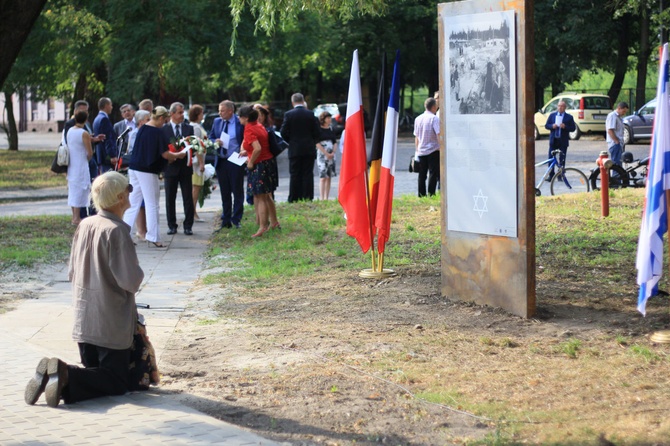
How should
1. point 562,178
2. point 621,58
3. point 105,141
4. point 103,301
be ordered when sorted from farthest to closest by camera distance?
point 621,58, point 562,178, point 105,141, point 103,301

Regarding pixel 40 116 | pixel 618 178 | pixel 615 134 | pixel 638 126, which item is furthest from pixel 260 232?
pixel 40 116

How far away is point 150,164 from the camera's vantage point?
13.5 meters

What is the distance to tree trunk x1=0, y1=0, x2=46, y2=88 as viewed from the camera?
6.13m

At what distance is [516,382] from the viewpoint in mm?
6465

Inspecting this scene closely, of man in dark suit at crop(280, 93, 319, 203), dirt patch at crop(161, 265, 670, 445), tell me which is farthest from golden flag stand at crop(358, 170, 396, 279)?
Result: man in dark suit at crop(280, 93, 319, 203)

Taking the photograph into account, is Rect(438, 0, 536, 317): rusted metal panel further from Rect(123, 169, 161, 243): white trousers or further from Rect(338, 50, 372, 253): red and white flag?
Rect(123, 169, 161, 243): white trousers

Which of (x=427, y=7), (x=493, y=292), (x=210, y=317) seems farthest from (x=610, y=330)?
(x=427, y=7)

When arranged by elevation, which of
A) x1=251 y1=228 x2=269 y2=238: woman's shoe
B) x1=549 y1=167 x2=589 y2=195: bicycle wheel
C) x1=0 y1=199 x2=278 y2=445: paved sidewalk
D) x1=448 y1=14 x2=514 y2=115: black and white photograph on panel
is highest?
x1=448 y1=14 x2=514 y2=115: black and white photograph on panel

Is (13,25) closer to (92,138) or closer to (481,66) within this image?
(481,66)

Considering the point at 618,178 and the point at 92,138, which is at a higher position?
the point at 92,138

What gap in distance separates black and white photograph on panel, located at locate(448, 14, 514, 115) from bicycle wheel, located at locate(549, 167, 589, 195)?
36.2 ft

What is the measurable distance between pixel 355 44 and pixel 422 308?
136 ft

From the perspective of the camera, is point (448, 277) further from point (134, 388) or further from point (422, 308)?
point (134, 388)

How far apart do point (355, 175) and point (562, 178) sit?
33.7 ft
